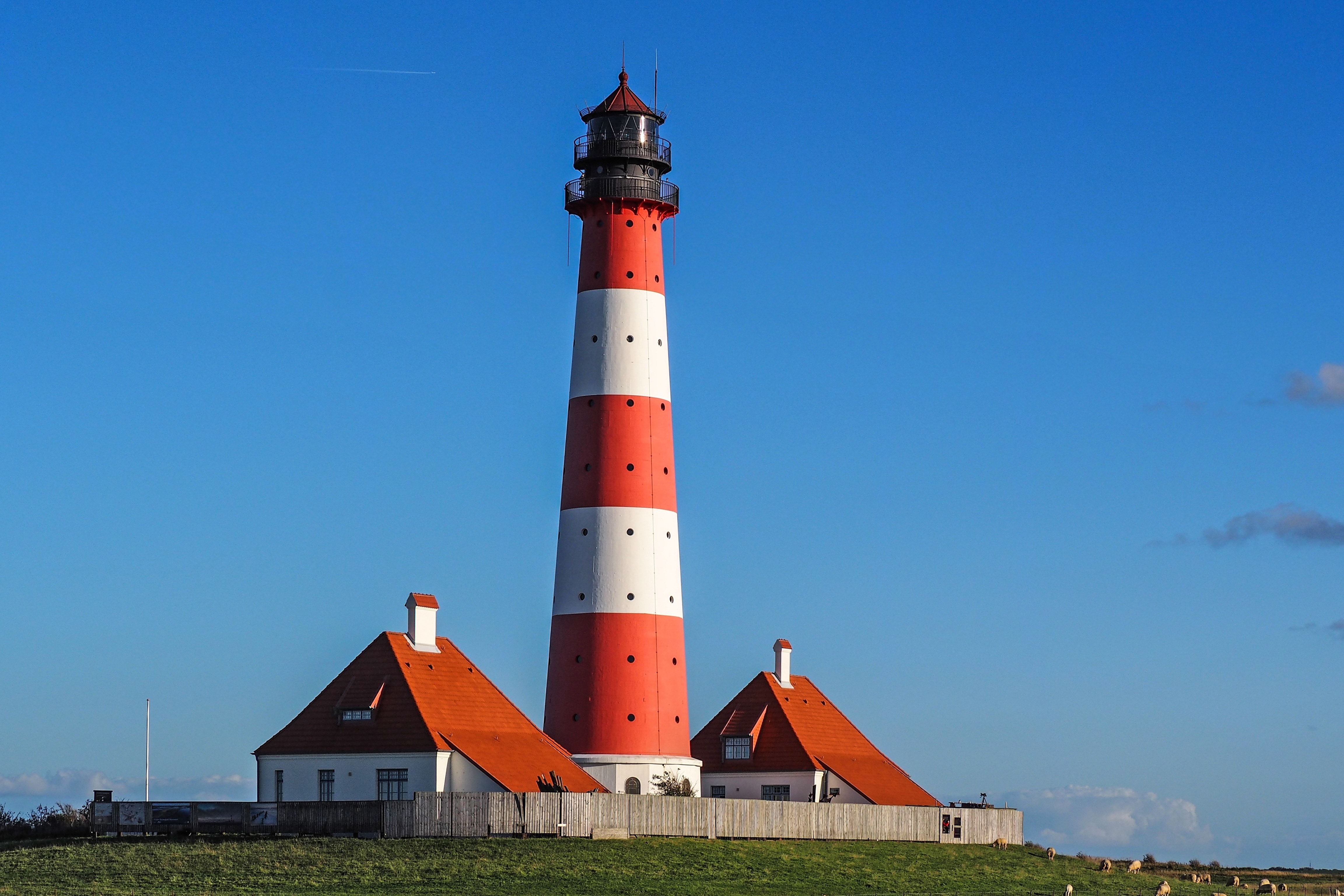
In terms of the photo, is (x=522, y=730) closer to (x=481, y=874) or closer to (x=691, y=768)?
(x=691, y=768)

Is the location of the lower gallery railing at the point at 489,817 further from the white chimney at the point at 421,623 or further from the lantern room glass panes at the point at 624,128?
the lantern room glass panes at the point at 624,128

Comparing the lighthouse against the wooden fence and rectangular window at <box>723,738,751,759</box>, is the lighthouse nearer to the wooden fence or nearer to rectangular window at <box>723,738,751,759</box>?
the wooden fence

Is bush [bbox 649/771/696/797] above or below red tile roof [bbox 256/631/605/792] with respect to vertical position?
below

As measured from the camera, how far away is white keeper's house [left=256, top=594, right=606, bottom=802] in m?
55.6

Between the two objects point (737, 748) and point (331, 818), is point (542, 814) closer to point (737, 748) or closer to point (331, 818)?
point (331, 818)

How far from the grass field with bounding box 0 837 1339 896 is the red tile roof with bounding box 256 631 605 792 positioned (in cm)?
453

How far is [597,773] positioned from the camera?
5869 cm

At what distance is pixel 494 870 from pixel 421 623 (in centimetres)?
1413

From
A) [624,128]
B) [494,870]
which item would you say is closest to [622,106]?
[624,128]

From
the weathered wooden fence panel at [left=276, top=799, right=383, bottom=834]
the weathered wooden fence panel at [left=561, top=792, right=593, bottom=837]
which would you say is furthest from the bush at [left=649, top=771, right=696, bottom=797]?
the weathered wooden fence panel at [left=276, top=799, right=383, bottom=834]

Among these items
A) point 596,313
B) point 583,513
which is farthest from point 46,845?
point 596,313

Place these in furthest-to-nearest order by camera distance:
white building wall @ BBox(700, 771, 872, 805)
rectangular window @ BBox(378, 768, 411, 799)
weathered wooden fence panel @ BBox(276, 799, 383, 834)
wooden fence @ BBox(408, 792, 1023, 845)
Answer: white building wall @ BBox(700, 771, 872, 805)
rectangular window @ BBox(378, 768, 411, 799)
weathered wooden fence panel @ BBox(276, 799, 383, 834)
wooden fence @ BBox(408, 792, 1023, 845)

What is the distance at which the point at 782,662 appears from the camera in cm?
7206

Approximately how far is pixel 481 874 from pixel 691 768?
14541 millimetres
